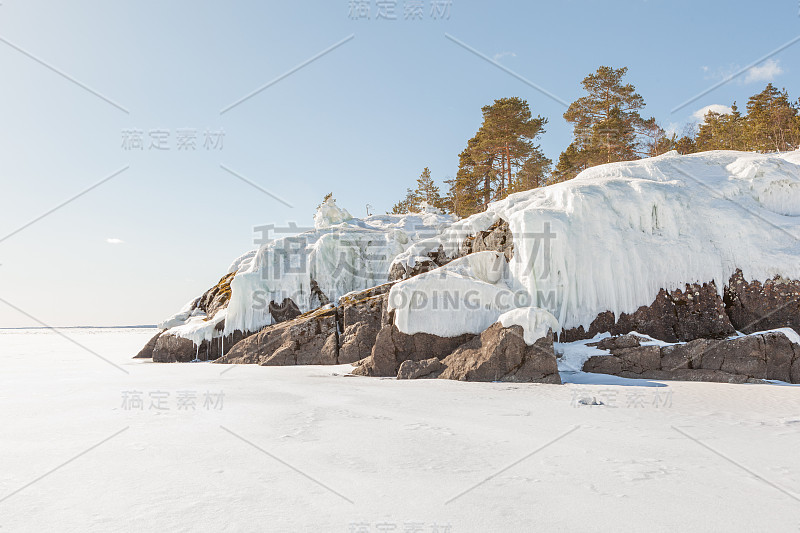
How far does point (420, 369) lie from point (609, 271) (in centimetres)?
609

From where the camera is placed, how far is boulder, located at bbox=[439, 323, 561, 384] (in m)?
9.87

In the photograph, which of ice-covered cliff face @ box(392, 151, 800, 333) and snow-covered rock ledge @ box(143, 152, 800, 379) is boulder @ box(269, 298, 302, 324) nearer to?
snow-covered rock ledge @ box(143, 152, 800, 379)

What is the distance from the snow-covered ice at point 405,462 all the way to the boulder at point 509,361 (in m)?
1.68

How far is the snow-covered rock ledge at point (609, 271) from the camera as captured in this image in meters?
11.6

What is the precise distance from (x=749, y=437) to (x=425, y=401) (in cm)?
442

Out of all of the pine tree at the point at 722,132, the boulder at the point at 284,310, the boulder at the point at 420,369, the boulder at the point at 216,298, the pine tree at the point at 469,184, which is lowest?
the boulder at the point at 420,369

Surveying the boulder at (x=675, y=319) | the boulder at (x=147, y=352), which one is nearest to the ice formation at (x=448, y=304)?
the boulder at (x=675, y=319)

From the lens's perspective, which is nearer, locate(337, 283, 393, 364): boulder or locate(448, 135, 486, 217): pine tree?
locate(337, 283, 393, 364): boulder

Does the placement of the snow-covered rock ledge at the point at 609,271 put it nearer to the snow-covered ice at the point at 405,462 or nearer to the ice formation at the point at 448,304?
the ice formation at the point at 448,304

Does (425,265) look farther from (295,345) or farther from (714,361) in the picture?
(714,361)

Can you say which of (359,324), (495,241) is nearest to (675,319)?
(495,241)

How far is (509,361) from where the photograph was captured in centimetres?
1015

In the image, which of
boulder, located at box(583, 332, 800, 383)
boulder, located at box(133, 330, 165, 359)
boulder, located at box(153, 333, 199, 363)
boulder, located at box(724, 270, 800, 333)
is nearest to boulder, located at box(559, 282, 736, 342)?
boulder, located at box(724, 270, 800, 333)

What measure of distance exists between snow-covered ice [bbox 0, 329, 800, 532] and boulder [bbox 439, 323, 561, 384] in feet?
5.52
